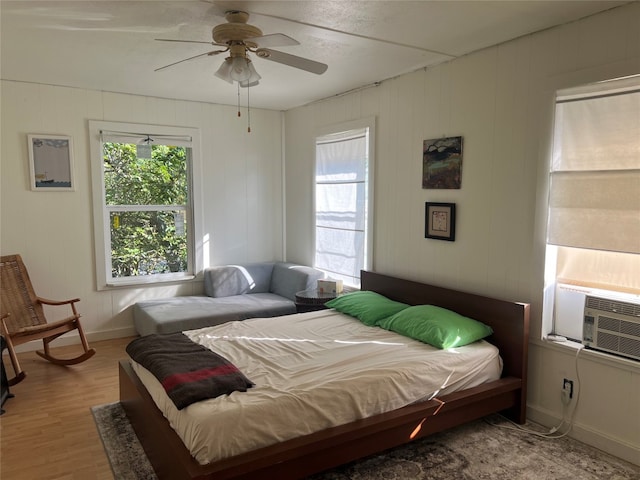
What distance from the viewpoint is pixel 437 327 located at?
2.96 metres

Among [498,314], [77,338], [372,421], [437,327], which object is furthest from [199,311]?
[498,314]

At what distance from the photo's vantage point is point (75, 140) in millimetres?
4410

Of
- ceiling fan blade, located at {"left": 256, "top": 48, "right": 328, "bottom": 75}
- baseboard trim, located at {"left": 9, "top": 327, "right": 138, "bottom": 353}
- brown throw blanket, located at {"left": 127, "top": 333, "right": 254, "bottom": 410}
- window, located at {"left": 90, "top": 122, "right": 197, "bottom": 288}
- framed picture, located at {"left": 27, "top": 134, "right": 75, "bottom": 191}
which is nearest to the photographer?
brown throw blanket, located at {"left": 127, "top": 333, "right": 254, "bottom": 410}

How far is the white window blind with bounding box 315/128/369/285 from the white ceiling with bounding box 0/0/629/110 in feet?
2.30

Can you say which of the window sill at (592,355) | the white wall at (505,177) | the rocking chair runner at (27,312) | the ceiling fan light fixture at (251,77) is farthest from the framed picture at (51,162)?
the window sill at (592,355)

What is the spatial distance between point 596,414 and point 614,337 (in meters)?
0.48

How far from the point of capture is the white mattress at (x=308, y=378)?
2.06 metres

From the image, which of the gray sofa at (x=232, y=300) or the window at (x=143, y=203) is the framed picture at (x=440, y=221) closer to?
the gray sofa at (x=232, y=300)

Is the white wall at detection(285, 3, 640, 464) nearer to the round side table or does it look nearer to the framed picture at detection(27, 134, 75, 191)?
the round side table

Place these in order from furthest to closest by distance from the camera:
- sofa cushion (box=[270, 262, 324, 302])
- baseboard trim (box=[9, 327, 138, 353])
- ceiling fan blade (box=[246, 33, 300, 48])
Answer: sofa cushion (box=[270, 262, 324, 302])
baseboard trim (box=[9, 327, 138, 353])
ceiling fan blade (box=[246, 33, 300, 48])

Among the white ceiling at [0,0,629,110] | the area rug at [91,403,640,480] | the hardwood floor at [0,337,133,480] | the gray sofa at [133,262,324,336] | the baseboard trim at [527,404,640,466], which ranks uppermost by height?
the white ceiling at [0,0,629,110]

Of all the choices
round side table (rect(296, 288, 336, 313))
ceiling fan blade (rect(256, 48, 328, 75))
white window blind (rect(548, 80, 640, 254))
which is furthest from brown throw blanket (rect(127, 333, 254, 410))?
white window blind (rect(548, 80, 640, 254))

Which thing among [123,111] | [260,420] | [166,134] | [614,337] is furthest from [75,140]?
[614,337]

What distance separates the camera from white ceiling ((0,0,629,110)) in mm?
2465
